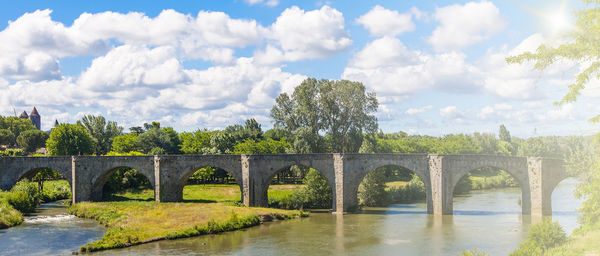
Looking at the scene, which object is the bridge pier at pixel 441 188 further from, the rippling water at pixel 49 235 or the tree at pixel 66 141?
the tree at pixel 66 141

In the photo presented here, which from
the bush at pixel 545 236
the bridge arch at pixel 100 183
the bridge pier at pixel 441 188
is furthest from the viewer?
the bridge arch at pixel 100 183

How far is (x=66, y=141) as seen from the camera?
81.3 m

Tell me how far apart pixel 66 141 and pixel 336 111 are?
4914cm

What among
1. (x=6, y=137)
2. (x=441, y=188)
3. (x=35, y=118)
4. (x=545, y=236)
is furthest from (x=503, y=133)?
(x=35, y=118)

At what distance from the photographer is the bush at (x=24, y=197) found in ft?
163

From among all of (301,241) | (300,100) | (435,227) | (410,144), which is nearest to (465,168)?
(435,227)

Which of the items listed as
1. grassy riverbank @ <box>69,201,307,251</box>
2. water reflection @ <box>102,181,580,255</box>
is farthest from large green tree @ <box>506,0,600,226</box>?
grassy riverbank @ <box>69,201,307,251</box>

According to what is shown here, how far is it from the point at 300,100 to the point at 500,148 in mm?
64243

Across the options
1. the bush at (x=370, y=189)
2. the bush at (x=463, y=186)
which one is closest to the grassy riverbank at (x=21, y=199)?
the bush at (x=370, y=189)

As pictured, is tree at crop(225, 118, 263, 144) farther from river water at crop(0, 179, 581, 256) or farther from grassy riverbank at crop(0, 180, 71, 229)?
river water at crop(0, 179, 581, 256)

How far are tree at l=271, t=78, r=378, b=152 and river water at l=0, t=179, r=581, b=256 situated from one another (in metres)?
18.5

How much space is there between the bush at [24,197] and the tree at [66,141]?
993 inches

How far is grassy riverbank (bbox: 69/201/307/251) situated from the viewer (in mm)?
36656

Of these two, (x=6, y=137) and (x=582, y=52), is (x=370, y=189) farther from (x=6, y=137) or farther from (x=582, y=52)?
(x=6, y=137)
